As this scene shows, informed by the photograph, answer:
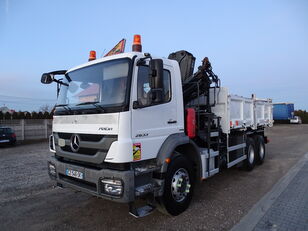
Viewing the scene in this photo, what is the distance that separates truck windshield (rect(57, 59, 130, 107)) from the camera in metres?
2.97

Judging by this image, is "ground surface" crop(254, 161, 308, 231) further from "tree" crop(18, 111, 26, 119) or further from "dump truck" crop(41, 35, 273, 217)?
"tree" crop(18, 111, 26, 119)

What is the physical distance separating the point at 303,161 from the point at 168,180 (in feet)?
21.2

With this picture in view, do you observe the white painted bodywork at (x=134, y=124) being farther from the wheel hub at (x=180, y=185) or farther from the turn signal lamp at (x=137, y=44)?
the wheel hub at (x=180, y=185)

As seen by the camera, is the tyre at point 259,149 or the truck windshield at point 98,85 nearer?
the truck windshield at point 98,85

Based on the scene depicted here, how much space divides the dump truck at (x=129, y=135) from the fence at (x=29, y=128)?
518 inches

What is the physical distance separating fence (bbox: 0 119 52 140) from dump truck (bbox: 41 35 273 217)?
43.2ft

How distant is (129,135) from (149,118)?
1.52 ft

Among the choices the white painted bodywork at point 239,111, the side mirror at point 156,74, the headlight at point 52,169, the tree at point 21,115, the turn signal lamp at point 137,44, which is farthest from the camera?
the tree at point 21,115

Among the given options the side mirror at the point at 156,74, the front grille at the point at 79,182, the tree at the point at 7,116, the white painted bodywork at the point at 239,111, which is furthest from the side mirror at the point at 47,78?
the tree at the point at 7,116

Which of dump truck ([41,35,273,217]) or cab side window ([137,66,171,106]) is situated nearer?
dump truck ([41,35,273,217])

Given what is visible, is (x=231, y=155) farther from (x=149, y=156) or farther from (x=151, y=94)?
(x=151, y=94)

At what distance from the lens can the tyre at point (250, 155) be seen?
6.17 meters

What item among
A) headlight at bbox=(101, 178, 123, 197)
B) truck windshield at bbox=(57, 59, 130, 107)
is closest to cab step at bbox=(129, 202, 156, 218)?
headlight at bbox=(101, 178, 123, 197)

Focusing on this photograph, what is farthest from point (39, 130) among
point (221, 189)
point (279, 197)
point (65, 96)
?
point (279, 197)
